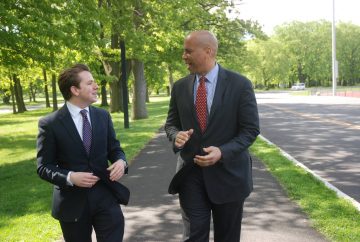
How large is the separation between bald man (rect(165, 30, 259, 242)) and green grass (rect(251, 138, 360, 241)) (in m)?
1.98

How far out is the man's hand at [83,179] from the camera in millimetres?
2988

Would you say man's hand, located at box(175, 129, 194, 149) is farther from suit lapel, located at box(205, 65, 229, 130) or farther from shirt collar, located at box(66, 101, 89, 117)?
shirt collar, located at box(66, 101, 89, 117)

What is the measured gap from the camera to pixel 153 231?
525cm

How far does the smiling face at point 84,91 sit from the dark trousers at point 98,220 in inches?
25.0

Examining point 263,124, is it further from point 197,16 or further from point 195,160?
point 195,160

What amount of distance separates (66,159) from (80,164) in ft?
0.36

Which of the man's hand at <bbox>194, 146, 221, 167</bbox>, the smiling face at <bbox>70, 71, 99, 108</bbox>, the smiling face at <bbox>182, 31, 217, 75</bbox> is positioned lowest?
the man's hand at <bbox>194, 146, 221, 167</bbox>

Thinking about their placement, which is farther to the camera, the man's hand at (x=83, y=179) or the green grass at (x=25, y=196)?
the green grass at (x=25, y=196)

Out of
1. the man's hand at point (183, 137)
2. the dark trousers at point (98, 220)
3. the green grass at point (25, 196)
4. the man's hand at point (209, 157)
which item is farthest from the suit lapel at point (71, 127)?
the green grass at point (25, 196)

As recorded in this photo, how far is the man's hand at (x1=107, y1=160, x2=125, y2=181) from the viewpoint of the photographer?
314 cm

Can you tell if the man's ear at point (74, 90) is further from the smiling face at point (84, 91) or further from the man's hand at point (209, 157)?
the man's hand at point (209, 157)

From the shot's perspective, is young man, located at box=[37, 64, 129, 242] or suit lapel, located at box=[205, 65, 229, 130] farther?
suit lapel, located at box=[205, 65, 229, 130]

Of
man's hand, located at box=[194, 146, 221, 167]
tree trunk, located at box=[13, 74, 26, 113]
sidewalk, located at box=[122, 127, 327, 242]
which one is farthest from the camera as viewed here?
tree trunk, located at box=[13, 74, 26, 113]

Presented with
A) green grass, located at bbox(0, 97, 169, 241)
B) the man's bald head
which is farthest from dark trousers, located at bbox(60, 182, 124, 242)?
green grass, located at bbox(0, 97, 169, 241)
